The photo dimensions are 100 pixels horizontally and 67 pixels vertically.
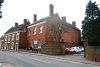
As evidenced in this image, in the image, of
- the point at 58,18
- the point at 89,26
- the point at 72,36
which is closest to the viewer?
the point at 89,26

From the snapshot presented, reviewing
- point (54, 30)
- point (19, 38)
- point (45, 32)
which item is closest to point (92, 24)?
point (54, 30)

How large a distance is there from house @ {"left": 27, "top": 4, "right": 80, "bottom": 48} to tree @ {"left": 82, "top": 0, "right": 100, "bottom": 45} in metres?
24.4

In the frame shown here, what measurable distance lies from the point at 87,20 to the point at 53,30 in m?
22.9

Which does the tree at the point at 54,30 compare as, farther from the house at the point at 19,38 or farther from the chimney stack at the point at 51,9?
the house at the point at 19,38

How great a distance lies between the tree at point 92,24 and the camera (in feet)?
116

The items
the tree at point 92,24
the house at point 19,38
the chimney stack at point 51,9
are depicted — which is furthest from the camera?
the house at point 19,38

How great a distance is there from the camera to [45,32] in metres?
65.7

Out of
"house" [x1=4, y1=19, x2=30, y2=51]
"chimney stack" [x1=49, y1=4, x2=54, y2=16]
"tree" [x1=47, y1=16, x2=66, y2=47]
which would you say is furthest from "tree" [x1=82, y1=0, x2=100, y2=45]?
"house" [x1=4, y1=19, x2=30, y2=51]

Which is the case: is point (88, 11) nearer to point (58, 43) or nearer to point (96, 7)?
point (96, 7)

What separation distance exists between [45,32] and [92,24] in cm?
3075

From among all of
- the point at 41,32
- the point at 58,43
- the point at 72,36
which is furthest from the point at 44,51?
the point at 72,36

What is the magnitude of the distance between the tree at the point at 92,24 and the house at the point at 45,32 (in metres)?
24.4

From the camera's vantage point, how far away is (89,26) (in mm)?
35938

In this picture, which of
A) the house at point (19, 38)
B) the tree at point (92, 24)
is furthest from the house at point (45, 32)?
the tree at point (92, 24)
